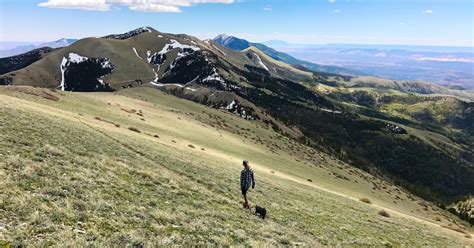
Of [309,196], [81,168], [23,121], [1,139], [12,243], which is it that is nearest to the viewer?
[12,243]

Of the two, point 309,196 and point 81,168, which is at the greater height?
point 81,168

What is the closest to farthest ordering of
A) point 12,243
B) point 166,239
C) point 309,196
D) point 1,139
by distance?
1. point 12,243
2. point 166,239
3. point 1,139
4. point 309,196

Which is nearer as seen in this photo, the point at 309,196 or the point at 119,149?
the point at 119,149

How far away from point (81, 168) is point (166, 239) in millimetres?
10528

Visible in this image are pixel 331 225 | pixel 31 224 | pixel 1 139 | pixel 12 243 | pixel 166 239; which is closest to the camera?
pixel 12 243

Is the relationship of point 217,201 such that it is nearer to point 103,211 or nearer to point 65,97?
point 103,211

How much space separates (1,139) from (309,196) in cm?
2857

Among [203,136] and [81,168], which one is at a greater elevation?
[81,168]

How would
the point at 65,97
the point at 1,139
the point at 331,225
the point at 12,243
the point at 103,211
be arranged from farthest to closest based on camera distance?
the point at 65,97 → the point at 331,225 → the point at 1,139 → the point at 103,211 → the point at 12,243

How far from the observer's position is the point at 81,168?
23.4 metres

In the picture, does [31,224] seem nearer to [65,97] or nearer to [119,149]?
[119,149]

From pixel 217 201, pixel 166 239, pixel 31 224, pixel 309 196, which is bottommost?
pixel 309 196

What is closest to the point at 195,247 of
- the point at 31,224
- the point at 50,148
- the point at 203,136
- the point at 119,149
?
the point at 31,224

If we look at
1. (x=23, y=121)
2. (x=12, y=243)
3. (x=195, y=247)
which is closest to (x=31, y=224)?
(x=12, y=243)
